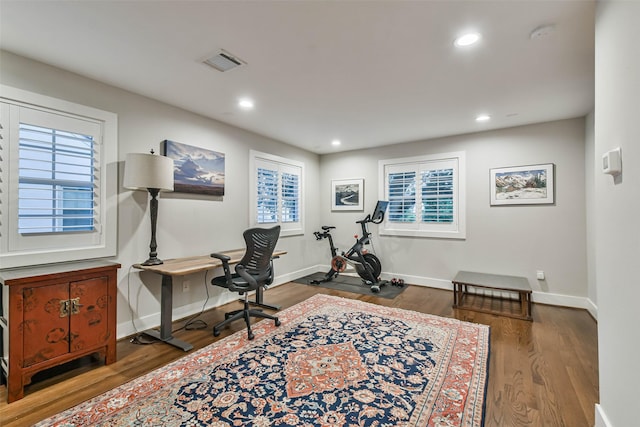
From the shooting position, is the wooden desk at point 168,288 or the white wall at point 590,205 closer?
the wooden desk at point 168,288

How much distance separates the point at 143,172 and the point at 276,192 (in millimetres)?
2347

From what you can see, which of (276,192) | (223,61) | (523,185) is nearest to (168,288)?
(223,61)

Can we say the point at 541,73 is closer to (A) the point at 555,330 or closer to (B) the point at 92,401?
(A) the point at 555,330

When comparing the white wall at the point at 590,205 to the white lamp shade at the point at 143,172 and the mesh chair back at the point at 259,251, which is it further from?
the white lamp shade at the point at 143,172

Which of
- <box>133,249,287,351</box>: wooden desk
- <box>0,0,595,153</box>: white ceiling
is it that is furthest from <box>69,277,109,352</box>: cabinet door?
<box>0,0,595,153</box>: white ceiling

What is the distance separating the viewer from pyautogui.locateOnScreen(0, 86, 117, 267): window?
6.98 ft

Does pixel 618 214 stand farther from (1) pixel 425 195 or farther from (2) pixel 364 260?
(2) pixel 364 260

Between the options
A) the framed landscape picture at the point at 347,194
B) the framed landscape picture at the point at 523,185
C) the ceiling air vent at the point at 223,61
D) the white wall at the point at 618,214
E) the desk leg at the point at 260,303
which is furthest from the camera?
the framed landscape picture at the point at 347,194

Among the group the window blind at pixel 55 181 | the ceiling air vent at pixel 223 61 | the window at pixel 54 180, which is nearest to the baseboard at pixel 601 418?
the ceiling air vent at pixel 223 61

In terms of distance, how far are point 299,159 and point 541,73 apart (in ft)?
12.3

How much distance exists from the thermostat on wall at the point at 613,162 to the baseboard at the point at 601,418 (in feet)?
4.27

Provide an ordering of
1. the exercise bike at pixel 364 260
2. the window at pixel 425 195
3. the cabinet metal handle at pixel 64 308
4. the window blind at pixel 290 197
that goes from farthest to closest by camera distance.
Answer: the window blind at pixel 290 197
the exercise bike at pixel 364 260
the window at pixel 425 195
the cabinet metal handle at pixel 64 308

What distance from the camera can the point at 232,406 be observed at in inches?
69.0

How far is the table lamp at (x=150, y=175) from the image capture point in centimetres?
257
